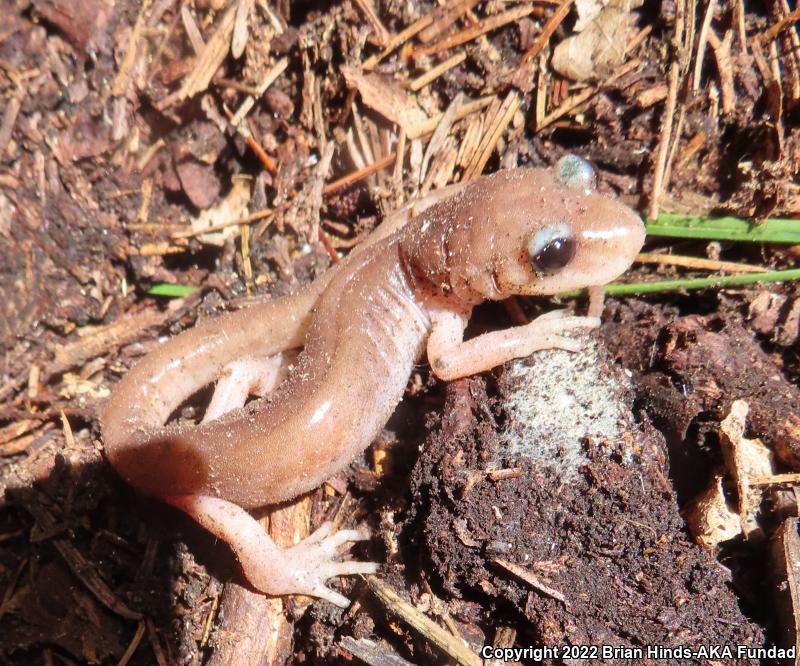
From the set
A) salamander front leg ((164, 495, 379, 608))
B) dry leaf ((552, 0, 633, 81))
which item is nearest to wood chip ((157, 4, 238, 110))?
dry leaf ((552, 0, 633, 81))

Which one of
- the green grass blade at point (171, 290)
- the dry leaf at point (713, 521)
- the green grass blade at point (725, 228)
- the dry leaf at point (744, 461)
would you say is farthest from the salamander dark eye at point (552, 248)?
the green grass blade at point (171, 290)

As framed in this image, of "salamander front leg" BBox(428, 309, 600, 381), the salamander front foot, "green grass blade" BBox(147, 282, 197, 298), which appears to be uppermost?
"green grass blade" BBox(147, 282, 197, 298)

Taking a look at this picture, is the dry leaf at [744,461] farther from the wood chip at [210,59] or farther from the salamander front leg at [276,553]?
the wood chip at [210,59]

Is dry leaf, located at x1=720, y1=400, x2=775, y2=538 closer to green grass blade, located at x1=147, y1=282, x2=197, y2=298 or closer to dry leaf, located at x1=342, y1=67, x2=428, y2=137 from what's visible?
dry leaf, located at x1=342, y1=67, x2=428, y2=137

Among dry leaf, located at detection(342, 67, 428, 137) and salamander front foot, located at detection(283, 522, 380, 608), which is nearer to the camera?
salamander front foot, located at detection(283, 522, 380, 608)

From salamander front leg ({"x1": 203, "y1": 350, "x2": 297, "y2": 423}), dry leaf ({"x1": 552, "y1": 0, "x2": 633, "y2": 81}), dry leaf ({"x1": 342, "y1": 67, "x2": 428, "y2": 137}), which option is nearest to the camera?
dry leaf ({"x1": 552, "y1": 0, "x2": 633, "y2": 81})

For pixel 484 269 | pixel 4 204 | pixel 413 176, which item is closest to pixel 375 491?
pixel 484 269

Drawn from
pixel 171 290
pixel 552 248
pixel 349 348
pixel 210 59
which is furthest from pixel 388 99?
pixel 171 290

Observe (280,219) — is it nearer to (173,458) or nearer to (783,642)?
(173,458)
